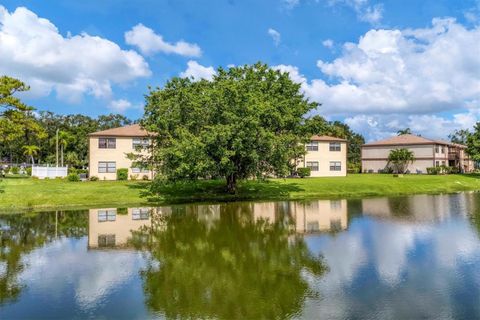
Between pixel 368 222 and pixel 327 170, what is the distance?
3833 cm

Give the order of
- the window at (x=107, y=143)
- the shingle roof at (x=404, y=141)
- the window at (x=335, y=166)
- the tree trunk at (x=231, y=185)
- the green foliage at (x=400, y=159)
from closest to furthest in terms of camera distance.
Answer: the tree trunk at (x=231, y=185), the window at (x=107, y=143), the window at (x=335, y=166), the green foliage at (x=400, y=159), the shingle roof at (x=404, y=141)

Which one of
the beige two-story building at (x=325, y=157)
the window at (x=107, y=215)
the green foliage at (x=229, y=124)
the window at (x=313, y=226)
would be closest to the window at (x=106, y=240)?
the window at (x=107, y=215)

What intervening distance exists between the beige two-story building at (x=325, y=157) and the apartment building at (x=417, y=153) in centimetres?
1882

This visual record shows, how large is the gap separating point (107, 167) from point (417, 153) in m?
56.9

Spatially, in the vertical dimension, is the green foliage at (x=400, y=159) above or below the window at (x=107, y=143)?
below

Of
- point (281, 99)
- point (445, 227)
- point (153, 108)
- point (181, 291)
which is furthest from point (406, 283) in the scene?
point (153, 108)

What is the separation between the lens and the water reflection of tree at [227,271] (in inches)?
423

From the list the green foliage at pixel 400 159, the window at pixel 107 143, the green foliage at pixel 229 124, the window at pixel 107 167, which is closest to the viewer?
the green foliage at pixel 229 124

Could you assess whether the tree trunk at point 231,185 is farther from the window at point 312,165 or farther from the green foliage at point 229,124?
the window at point 312,165

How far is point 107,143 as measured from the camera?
171 ft

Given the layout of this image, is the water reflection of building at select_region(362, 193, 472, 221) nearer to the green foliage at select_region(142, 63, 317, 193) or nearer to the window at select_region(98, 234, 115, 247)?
the green foliage at select_region(142, 63, 317, 193)

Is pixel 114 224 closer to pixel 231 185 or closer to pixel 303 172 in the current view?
pixel 231 185

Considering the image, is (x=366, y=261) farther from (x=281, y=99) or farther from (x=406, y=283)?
(x=281, y=99)

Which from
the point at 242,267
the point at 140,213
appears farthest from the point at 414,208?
the point at 242,267
